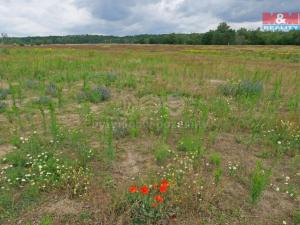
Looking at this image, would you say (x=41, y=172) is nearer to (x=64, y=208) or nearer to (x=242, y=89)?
(x=64, y=208)

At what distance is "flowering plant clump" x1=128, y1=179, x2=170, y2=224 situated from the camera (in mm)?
2910

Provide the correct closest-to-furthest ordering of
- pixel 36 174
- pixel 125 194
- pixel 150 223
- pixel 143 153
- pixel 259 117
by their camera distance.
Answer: pixel 150 223, pixel 125 194, pixel 36 174, pixel 143 153, pixel 259 117

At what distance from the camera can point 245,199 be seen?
10.9ft

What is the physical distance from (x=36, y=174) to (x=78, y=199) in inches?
31.9

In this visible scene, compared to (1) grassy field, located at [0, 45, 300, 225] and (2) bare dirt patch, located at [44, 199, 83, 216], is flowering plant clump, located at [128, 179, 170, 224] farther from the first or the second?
(2) bare dirt patch, located at [44, 199, 83, 216]

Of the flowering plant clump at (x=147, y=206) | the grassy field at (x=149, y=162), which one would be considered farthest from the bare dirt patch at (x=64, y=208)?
the flowering plant clump at (x=147, y=206)

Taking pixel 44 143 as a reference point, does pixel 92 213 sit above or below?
below

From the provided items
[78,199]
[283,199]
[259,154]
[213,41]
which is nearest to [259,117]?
[259,154]

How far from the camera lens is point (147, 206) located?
9.85ft

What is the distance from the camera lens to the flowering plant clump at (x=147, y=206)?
9.55 ft

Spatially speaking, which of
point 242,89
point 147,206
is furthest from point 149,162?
point 242,89

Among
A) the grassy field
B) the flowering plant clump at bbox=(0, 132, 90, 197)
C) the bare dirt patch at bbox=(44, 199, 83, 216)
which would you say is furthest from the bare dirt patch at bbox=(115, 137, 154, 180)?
the bare dirt patch at bbox=(44, 199, 83, 216)

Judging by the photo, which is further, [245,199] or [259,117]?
[259,117]

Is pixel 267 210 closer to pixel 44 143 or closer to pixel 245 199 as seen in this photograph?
pixel 245 199
